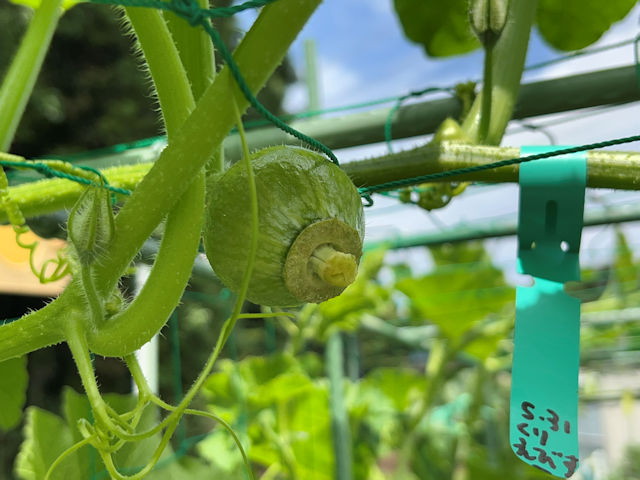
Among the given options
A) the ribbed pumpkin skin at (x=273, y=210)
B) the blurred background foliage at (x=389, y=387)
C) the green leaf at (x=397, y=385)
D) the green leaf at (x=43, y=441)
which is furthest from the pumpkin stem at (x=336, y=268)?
the green leaf at (x=397, y=385)

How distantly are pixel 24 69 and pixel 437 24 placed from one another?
55 centimetres

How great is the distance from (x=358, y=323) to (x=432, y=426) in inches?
44.7

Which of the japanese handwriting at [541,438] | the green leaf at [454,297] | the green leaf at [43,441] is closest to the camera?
the japanese handwriting at [541,438]

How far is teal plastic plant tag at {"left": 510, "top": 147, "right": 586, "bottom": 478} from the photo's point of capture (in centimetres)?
45

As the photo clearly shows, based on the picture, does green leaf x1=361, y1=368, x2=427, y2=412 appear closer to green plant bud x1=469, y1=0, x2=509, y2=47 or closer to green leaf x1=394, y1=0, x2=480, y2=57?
green leaf x1=394, y1=0, x2=480, y2=57

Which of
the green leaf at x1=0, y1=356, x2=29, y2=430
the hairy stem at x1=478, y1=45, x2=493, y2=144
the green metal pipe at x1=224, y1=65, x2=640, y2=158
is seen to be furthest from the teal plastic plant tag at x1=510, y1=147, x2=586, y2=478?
the green leaf at x1=0, y1=356, x2=29, y2=430

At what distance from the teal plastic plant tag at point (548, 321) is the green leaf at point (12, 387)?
0.55 meters

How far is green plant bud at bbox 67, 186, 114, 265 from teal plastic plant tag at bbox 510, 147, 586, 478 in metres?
0.32

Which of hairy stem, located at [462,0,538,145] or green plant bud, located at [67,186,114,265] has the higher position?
hairy stem, located at [462,0,538,145]

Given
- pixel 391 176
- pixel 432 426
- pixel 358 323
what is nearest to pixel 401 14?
pixel 391 176

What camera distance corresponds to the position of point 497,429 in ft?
8.98

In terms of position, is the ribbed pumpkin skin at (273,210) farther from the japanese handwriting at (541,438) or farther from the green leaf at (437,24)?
the green leaf at (437,24)

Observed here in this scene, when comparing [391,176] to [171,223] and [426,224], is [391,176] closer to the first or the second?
[171,223]

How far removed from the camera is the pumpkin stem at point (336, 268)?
0.37 metres
